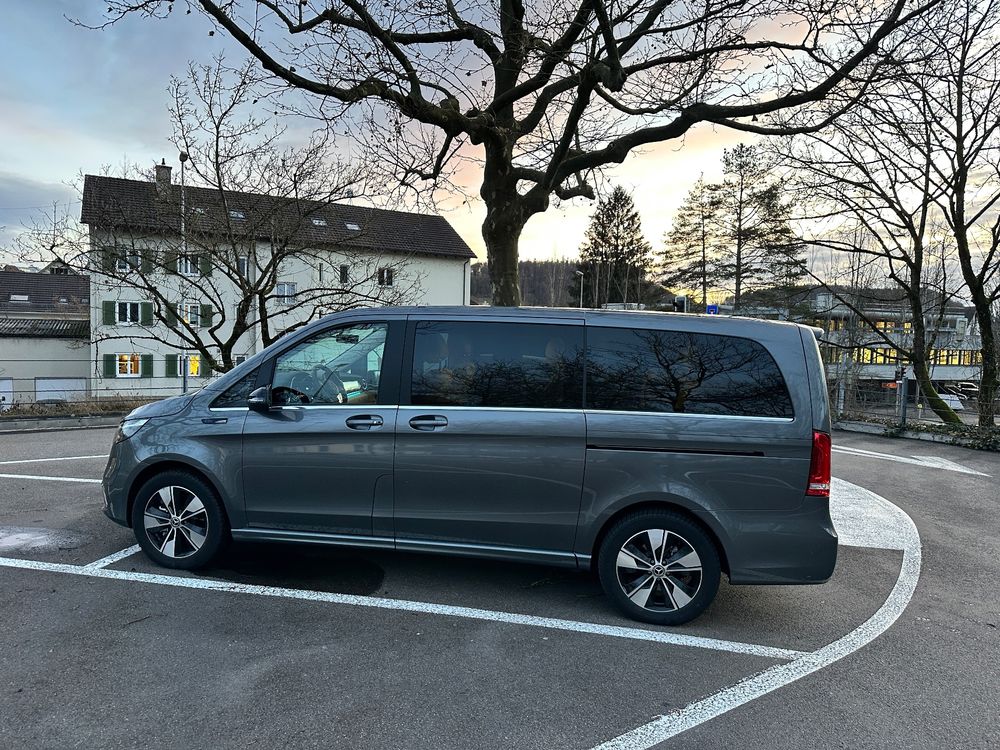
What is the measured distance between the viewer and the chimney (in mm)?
12477

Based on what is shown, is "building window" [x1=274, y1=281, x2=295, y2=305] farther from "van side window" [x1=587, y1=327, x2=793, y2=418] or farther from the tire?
"van side window" [x1=587, y1=327, x2=793, y2=418]

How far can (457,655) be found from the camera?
3377 millimetres

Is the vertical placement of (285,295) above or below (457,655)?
above

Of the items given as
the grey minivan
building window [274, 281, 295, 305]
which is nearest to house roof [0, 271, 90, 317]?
building window [274, 281, 295, 305]

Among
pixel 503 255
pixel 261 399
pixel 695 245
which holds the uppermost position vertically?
pixel 695 245

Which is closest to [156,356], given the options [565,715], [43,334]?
[43,334]

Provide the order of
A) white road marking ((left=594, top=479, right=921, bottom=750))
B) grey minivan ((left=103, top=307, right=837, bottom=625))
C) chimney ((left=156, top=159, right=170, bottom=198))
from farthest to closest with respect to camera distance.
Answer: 1. chimney ((left=156, top=159, right=170, bottom=198))
2. grey minivan ((left=103, top=307, right=837, bottom=625))
3. white road marking ((left=594, top=479, right=921, bottom=750))

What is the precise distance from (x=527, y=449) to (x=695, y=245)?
33.5 meters

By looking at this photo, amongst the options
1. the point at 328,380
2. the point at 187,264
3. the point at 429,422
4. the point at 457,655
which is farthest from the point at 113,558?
the point at 187,264

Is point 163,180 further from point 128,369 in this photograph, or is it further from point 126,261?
point 128,369

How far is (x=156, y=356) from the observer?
37.7m

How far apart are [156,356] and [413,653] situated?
1570 inches

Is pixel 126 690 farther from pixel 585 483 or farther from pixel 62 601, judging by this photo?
pixel 585 483

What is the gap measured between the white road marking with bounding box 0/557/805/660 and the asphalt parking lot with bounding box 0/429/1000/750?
2 centimetres
